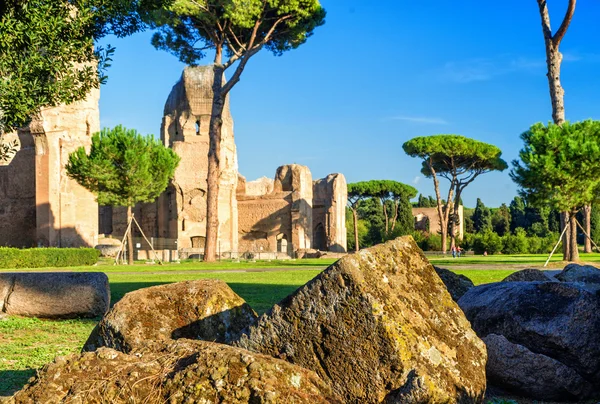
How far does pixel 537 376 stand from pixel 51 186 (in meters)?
28.6

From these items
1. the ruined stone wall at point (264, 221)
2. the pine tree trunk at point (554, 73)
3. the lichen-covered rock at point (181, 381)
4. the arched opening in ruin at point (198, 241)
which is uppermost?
the pine tree trunk at point (554, 73)

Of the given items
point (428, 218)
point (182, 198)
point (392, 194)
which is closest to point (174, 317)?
point (182, 198)

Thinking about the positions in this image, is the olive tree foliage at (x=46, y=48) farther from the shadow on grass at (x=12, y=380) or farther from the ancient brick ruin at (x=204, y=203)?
the ancient brick ruin at (x=204, y=203)

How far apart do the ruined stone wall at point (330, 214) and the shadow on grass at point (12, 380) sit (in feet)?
121

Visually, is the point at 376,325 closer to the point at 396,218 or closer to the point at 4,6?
the point at 4,6

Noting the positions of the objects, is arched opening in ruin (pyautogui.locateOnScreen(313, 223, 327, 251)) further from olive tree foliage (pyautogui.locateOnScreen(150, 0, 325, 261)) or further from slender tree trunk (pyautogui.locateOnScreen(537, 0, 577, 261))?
slender tree trunk (pyautogui.locateOnScreen(537, 0, 577, 261))

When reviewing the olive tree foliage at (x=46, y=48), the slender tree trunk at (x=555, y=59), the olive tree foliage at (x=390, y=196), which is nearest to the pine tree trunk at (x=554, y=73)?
the slender tree trunk at (x=555, y=59)

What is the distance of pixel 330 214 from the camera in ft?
138

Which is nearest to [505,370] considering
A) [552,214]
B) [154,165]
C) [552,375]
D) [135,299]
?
[552,375]

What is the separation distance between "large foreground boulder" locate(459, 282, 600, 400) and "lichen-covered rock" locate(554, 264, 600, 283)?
254 centimetres

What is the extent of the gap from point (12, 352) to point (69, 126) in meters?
26.9

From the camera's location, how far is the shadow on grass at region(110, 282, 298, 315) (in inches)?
335

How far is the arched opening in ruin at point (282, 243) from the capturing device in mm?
36409

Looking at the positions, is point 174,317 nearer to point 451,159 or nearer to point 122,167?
point 122,167
